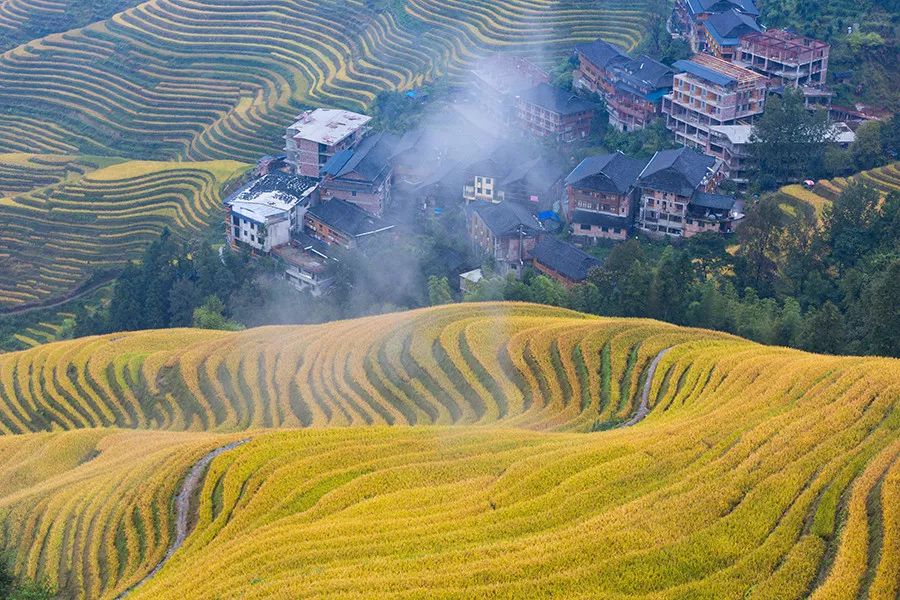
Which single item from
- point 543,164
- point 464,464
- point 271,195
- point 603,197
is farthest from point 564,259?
point 464,464

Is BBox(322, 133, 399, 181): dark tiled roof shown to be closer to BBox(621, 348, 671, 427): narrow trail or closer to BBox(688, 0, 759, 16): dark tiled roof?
BBox(688, 0, 759, 16): dark tiled roof

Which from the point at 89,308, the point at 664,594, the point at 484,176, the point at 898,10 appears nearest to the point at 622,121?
the point at 484,176

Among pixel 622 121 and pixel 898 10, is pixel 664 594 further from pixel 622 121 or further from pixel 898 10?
pixel 898 10

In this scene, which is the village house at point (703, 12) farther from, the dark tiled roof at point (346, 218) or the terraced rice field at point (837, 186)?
the dark tiled roof at point (346, 218)

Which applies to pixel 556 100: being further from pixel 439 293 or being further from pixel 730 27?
pixel 439 293

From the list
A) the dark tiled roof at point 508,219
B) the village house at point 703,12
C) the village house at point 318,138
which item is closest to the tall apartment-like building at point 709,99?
the village house at point 703,12

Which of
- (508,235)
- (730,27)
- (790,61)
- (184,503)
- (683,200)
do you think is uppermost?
(730,27)

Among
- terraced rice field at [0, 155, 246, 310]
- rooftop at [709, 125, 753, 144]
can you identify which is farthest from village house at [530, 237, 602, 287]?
terraced rice field at [0, 155, 246, 310]
